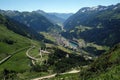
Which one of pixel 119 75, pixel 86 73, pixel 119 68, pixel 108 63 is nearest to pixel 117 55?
pixel 108 63

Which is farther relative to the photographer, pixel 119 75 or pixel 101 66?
pixel 101 66

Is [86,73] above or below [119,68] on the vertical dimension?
below

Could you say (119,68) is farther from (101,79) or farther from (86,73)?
(86,73)

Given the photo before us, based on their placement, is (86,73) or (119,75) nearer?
(119,75)

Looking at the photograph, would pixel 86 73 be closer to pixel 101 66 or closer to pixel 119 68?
pixel 101 66

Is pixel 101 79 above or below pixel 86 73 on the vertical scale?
above

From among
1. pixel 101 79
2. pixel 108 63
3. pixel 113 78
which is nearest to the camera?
pixel 113 78

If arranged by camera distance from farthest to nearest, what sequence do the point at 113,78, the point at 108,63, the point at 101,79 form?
the point at 108,63
the point at 101,79
the point at 113,78

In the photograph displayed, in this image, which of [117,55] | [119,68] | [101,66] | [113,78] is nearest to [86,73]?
[101,66]
